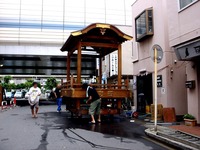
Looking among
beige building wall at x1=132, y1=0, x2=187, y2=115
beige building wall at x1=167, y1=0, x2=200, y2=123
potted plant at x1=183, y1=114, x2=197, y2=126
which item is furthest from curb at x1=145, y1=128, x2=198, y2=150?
beige building wall at x1=132, y1=0, x2=187, y2=115

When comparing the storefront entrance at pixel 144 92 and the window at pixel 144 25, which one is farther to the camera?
the storefront entrance at pixel 144 92

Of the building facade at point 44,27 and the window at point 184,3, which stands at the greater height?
the building facade at point 44,27

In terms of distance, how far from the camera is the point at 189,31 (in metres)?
9.21

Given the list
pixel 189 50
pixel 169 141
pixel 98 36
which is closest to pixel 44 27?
pixel 98 36

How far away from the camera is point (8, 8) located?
4006 cm

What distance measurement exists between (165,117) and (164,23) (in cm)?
500

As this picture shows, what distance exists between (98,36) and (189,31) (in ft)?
15.5

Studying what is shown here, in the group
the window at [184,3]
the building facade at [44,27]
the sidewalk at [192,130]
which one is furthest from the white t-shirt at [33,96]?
the building facade at [44,27]

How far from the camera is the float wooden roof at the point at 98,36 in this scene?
11.8 metres

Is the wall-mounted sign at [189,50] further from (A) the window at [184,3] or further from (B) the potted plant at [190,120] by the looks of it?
(B) the potted plant at [190,120]

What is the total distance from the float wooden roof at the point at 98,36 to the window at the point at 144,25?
2036 mm

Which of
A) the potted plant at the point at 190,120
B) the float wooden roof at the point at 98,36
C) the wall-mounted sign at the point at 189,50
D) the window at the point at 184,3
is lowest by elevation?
the potted plant at the point at 190,120

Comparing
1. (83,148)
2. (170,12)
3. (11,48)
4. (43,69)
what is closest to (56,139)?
(83,148)

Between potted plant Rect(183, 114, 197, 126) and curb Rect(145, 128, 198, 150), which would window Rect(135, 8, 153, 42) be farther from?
curb Rect(145, 128, 198, 150)
